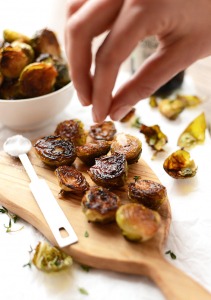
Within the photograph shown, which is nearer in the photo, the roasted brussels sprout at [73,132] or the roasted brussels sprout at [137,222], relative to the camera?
the roasted brussels sprout at [137,222]

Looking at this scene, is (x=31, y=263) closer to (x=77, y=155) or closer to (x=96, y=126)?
(x=77, y=155)

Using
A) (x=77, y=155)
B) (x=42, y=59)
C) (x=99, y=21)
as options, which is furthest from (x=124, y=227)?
(x=42, y=59)

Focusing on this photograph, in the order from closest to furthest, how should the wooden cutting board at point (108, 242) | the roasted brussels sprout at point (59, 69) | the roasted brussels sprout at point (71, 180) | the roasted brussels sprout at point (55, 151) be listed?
the wooden cutting board at point (108, 242) → the roasted brussels sprout at point (71, 180) → the roasted brussels sprout at point (55, 151) → the roasted brussels sprout at point (59, 69)

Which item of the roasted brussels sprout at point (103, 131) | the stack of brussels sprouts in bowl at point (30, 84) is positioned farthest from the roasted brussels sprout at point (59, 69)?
the roasted brussels sprout at point (103, 131)

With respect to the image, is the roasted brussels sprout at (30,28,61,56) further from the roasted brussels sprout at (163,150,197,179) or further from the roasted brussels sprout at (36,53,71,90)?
the roasted brussels sprout at (163,150,197,179)

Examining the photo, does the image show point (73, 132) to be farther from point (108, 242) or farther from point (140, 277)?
point (140, 277)

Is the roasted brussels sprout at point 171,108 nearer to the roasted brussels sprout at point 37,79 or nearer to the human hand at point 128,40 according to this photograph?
the roasted brussels sprout at point 37,79

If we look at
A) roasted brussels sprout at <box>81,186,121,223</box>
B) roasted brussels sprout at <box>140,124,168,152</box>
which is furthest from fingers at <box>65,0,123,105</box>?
roasted brussels sprout at <box>140,124,168,152</box>
